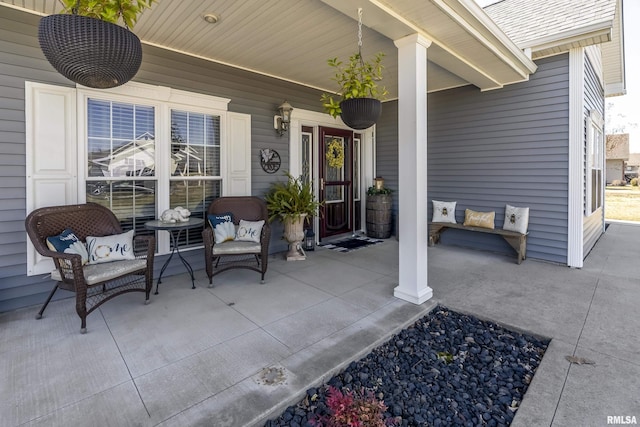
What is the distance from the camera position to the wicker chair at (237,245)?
353 centimetres

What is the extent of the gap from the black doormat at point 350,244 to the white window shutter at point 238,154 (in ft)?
5.97

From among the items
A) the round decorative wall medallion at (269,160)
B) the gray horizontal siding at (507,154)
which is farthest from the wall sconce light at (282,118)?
the gray horizontal siding at (507,154)

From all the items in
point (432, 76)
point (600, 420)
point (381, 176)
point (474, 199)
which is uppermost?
point (432, 76)

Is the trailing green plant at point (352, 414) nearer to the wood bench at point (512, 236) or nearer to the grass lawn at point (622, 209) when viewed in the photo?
the wood bench at point (512, 236)

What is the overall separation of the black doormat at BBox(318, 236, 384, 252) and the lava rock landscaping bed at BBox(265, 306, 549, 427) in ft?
9.12

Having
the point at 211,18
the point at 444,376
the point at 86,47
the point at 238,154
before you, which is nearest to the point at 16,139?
the point at 86,47

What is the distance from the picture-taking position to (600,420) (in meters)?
1.62

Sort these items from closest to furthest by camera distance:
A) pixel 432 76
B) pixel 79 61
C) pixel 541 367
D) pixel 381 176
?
pixel 79 61
pixel 541 367
pixel 432 76
pixel 381 176

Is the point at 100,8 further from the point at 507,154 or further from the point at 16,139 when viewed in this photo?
the point at 507,154

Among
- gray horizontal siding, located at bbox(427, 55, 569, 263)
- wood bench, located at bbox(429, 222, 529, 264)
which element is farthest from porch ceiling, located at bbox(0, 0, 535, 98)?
wood bench, located at bbox(429, 222, 529, 264)

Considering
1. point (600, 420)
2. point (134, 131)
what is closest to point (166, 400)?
point (600, 420)

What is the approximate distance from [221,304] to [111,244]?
1173 mm

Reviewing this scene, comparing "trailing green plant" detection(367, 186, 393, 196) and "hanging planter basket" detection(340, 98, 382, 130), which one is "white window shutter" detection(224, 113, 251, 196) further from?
"trailing green plant" detection(367, 186, 393, 196)

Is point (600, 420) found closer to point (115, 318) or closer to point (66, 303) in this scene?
point (115, 318)
